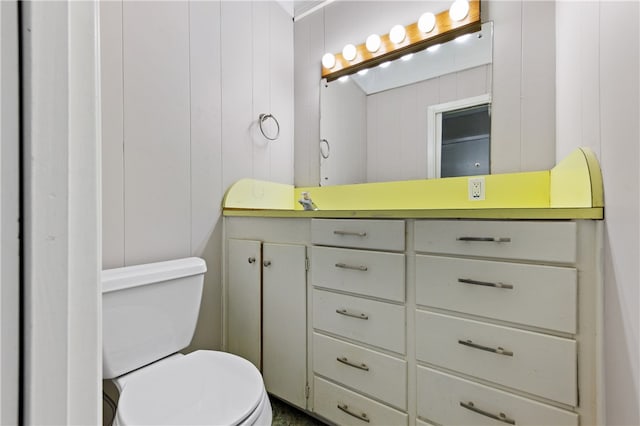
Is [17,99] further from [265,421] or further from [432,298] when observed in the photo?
[432,298]

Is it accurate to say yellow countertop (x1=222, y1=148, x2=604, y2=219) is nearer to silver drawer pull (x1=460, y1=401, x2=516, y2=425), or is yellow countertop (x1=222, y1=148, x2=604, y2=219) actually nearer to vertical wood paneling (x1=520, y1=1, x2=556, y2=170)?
vertical wood paneling (x1=520, y1=1, x2=556, y2=170)

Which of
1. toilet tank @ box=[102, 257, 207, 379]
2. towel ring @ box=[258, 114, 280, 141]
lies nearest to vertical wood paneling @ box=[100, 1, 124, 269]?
toilet tank @ box=[102, 257, 207, 379]

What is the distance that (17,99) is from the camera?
25 cm

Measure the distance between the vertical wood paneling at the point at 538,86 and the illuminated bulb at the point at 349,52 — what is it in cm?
87

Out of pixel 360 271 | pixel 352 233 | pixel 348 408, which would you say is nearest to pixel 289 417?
pixel 348 408

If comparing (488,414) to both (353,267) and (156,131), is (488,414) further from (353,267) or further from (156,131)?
(156,131)

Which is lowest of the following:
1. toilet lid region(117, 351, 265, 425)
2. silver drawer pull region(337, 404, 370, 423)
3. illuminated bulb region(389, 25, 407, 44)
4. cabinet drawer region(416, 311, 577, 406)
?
silver drawer pull region(337, 404, 370, 423)

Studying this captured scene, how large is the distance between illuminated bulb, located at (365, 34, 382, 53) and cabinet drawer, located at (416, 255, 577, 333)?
4.46ft

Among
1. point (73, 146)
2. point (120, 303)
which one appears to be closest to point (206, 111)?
point (120, 303)

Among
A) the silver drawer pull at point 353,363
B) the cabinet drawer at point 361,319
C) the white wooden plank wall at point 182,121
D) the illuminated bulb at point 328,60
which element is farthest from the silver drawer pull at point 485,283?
the illuminated bulb at point 328,60

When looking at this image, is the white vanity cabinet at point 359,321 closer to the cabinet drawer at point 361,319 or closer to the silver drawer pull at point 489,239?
the cabinet drawer at point 361,319

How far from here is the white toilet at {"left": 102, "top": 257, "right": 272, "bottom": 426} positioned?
78 cm

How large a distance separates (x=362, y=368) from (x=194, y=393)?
23.6 inches

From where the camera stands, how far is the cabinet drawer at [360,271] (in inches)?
41.1
